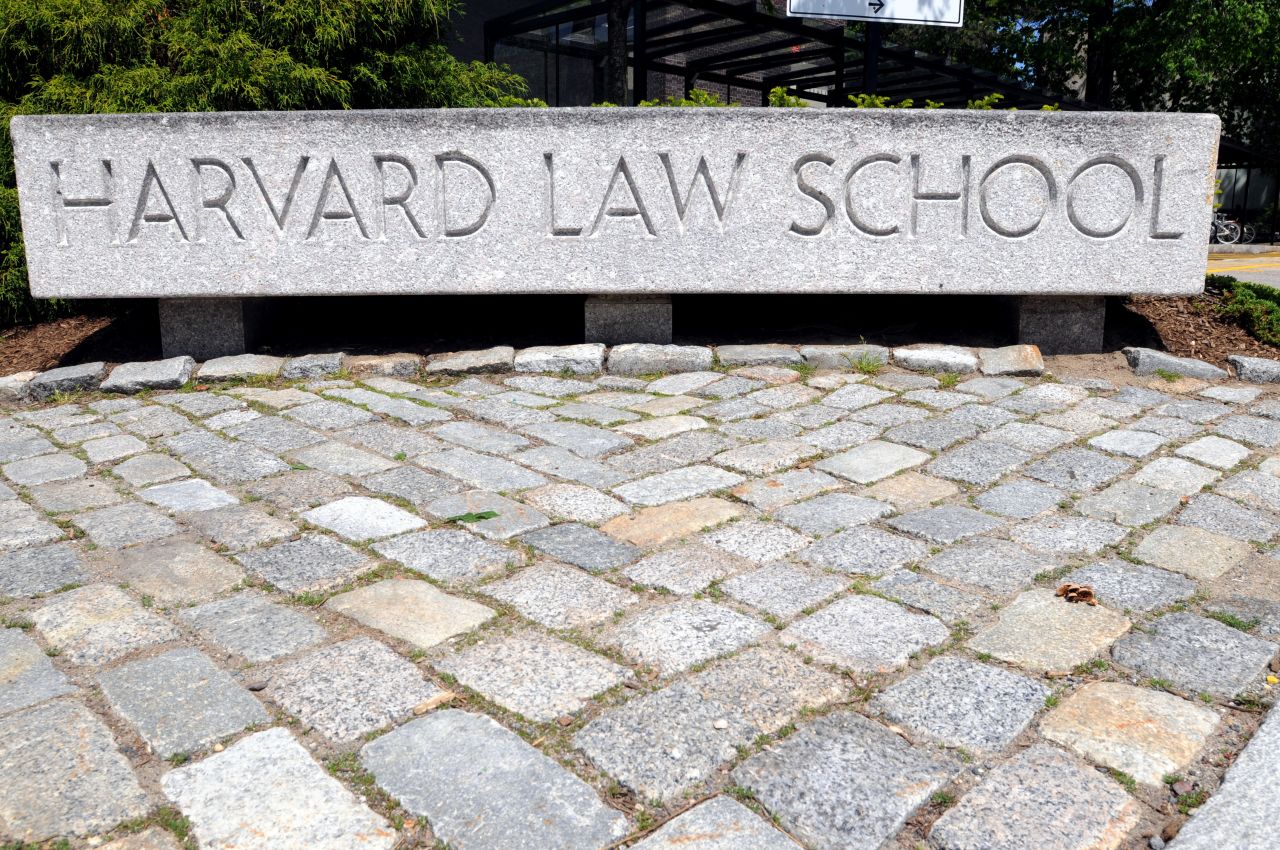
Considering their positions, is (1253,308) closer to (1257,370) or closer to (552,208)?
(1257,370)

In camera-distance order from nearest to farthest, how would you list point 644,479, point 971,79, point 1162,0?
point 644,479 → point 971,79 → point 1162,0

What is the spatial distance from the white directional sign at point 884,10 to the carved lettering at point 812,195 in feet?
3.36

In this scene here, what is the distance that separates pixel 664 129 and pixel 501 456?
6.67ft

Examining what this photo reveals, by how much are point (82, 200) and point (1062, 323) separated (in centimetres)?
497

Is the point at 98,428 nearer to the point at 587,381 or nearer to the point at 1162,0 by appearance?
the point at 587,381

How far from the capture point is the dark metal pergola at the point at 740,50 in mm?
10750

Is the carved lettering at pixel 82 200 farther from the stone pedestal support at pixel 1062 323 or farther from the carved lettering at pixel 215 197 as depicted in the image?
the stone pedestal support at pixel 1062 323

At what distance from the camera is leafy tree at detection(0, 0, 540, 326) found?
5730 millimetres

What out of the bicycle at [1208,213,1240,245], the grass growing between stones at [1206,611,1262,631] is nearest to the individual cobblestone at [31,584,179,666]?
the grass growing between stones at [1206,611,1262,631]

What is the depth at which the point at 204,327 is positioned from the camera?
5109mm

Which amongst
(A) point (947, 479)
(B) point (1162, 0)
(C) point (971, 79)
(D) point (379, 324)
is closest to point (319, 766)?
(A) point (947, 479)

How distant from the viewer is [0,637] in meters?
2.32

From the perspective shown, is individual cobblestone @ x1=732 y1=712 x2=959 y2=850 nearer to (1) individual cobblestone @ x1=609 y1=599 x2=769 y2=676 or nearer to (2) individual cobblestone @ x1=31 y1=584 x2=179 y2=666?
(1) individual cobblestone @ x1=609 y1=599 x2=769 y2=676

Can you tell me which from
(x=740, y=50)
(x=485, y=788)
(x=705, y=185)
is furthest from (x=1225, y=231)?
(x=485, y=788)
